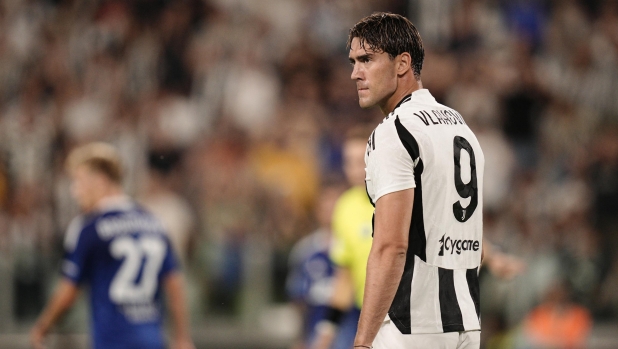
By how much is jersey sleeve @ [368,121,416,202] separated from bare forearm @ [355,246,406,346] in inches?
9.0

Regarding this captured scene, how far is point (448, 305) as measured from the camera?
12.4ft

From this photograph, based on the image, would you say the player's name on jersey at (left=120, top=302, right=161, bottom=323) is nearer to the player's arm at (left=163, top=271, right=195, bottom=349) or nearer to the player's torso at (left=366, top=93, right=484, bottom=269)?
the player's arm at (left=163, top=271, right=195, bottom=349)

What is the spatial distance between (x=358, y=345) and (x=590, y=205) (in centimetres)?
822

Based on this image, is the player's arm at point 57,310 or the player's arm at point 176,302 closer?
the player's arm at point 57,310

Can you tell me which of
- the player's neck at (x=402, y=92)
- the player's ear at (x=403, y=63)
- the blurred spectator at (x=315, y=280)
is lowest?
the blurred spectator at (x=315, y=280)

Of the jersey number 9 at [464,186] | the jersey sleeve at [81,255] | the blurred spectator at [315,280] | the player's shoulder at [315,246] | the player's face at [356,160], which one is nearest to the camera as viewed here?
the jersey number 9 at [464,186]

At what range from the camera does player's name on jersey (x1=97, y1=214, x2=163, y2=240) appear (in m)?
6.59

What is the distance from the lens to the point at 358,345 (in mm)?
3613

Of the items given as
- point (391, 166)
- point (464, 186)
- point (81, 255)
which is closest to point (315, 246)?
point (81, 255)

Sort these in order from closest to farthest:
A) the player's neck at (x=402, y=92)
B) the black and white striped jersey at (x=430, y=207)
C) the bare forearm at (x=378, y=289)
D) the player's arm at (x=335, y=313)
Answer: the bare forearm at (x=378, y=289) → the black and white striped jersey at (x=430, y=207) → the player's neck at (x=402, y=92) → the player's arm at (x=335, y=313)

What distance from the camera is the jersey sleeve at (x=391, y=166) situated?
3.68 meters

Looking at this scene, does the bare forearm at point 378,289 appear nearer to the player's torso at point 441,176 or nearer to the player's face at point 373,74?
the player's torso at point 441,176

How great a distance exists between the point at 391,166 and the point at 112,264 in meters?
3.40

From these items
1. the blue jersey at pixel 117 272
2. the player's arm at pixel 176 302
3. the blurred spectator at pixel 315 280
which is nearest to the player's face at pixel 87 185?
the blue jersey at pixel 117 272
